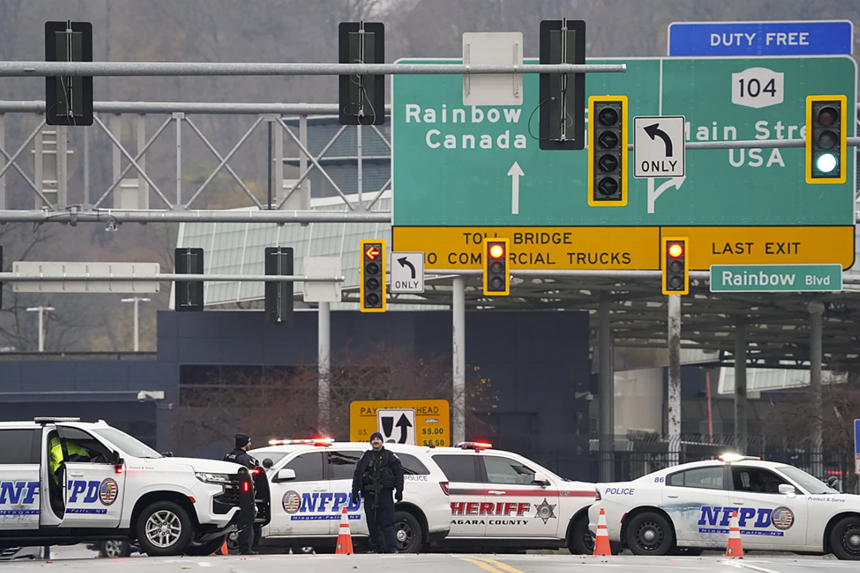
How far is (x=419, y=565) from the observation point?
1614cm

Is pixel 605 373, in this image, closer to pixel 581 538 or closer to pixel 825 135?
pixel 581 538

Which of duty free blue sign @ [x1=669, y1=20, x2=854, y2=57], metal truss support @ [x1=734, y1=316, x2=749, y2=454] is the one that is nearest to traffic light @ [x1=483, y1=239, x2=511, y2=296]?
duty free blue sign @ [x1=669, y1=20, x2=854, y2=57]

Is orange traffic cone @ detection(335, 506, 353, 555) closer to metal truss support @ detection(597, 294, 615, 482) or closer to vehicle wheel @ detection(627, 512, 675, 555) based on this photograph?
vehicle wheel @ detection(627, 512, 675, 555)

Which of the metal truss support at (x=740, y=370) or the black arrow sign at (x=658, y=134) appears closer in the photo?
the black arrow sign at (x=658, y=134)

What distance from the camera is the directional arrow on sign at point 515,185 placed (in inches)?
1168

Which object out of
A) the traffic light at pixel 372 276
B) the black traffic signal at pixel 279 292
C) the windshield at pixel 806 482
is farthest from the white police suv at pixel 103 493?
the black traffic signal at pixel 279 292

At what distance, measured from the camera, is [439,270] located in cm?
2925

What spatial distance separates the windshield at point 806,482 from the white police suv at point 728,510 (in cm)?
1

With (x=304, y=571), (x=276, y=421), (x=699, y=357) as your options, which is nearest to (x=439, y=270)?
(x=304, y=571)

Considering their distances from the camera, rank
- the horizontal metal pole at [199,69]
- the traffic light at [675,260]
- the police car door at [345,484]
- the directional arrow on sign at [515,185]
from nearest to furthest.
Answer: the horizontal metal pole at [199,69], the police car door at [345,484], the traffic light at [675,260], the directional arrow on sign at [515,185]

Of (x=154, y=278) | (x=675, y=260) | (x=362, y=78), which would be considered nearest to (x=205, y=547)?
(x=362, y=78)

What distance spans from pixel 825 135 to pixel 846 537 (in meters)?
6.30

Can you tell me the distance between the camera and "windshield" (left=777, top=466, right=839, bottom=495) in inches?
856

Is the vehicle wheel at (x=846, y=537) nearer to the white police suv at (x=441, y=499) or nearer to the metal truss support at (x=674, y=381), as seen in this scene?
the white police suv at (x=441, y=499)
